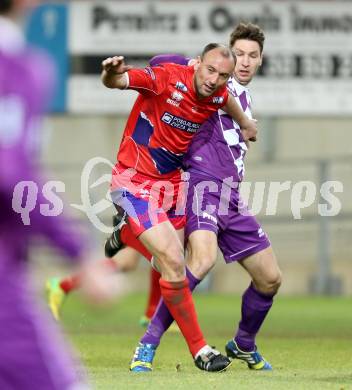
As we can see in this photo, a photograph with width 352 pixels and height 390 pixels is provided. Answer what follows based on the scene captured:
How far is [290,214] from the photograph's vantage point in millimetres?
17516

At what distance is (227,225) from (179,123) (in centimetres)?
71

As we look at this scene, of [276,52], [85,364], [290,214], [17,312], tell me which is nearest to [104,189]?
[290,214]

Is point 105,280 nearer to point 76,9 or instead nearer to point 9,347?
point 9,347

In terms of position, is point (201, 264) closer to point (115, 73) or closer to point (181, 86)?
point (181, 86)

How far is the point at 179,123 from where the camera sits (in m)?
7.66

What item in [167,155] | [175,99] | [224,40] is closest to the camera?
[175,99]

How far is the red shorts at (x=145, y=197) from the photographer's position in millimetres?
7355

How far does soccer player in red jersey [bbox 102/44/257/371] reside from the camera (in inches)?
287

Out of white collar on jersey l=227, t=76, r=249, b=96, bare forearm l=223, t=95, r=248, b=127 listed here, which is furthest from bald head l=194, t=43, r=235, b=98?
white collar on jersey l=227, t=76, r=249, b=96

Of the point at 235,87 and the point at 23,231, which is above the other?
the point at 23,231

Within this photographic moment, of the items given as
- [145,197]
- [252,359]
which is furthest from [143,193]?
[252,359]

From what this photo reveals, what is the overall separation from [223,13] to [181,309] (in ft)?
40.9

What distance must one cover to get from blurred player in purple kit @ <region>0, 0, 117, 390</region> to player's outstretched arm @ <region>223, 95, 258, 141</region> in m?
4.52

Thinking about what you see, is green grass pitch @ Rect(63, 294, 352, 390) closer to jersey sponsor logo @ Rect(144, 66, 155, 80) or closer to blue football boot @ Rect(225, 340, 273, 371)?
blue football boot @ Rect(225, 340, 273, 371)
